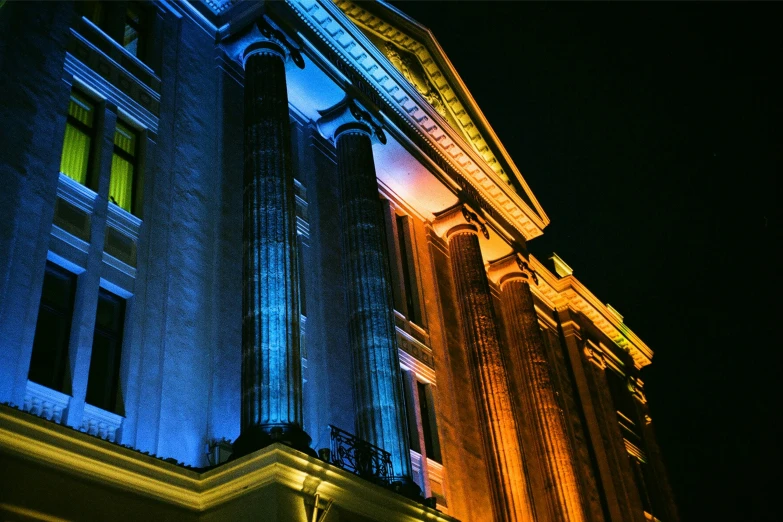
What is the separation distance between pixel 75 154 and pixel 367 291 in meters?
6.91

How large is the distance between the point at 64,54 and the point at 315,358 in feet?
26.6

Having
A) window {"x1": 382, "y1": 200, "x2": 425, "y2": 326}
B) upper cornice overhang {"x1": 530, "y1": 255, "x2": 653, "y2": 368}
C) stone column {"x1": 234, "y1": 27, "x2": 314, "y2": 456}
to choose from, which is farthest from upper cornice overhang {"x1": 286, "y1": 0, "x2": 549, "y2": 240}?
upper cornice overhang {"x1": 530, "y1": 255, "x2": 653, "y2": 368}

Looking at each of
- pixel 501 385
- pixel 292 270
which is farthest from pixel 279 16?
pixel 501 385

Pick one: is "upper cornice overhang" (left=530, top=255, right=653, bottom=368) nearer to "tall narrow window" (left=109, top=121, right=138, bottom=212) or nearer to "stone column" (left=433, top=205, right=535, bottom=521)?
"stone column" (left=433, top=205, right=535, bottom=521)

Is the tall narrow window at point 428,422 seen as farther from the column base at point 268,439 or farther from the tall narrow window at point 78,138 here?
the tall narrow window at point 78,138

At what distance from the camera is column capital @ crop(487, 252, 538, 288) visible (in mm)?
28922

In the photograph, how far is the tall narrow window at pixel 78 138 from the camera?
15.0 metres

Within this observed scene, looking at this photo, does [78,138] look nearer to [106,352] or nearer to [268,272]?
[106,352]

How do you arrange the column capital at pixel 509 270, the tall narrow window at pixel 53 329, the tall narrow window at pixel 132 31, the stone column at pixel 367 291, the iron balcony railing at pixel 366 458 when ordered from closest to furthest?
the tall narrow window at pixel 53 329 → the iron balcony railing at pixel 366 458 → the stone column at pixel 367 291 → the tall narrow window at pixel 132 31 → the column capital at pixel 509 270

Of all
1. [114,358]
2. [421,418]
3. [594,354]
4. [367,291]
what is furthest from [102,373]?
[594,354]

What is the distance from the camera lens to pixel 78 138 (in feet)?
50.8

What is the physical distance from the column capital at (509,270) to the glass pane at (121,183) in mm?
15896

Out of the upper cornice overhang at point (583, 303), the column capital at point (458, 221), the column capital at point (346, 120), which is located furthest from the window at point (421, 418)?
the upper cornice overhang at point (583, 303)

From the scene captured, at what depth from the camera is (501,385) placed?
77.0 feet
